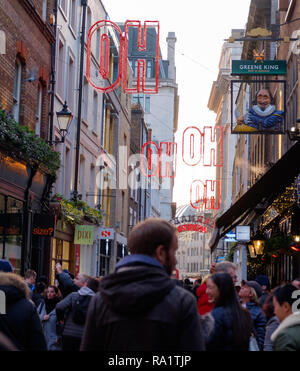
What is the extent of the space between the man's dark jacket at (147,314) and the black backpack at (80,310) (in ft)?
17.7

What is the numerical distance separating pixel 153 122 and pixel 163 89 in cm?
521

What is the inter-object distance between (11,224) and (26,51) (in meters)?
4.90

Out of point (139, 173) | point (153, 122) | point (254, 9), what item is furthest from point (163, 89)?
point (254, 9)

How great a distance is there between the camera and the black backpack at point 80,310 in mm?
9405

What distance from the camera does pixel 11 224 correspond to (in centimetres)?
1878

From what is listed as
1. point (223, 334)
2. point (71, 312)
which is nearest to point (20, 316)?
point (223, 334)

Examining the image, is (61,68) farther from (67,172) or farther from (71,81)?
(67,172)

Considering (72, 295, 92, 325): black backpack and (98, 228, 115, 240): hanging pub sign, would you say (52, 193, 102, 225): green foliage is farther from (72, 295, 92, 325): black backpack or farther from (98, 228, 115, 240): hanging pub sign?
(72, 295, 92, 325): black backpack

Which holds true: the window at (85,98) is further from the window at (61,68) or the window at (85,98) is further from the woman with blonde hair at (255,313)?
the woman with blonde hair at (255,313)

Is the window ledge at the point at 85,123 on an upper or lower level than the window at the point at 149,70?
lower

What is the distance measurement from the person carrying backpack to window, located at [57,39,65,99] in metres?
16.3

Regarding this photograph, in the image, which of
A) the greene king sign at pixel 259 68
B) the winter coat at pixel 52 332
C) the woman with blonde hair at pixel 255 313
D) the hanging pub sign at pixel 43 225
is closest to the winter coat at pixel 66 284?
the winter coat at pixel 52 332

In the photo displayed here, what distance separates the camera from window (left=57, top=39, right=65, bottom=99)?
25.9m
